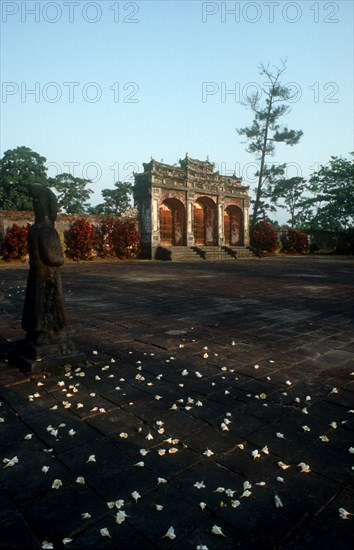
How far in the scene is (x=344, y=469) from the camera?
6.60ft

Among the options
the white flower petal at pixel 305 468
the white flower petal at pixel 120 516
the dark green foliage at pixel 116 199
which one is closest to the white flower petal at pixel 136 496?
the white flower petal at pixel 120 516

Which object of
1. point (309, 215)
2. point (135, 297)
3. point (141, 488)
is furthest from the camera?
point (309, 215)

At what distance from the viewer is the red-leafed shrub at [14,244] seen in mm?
16594

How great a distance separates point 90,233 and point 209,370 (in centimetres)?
1690

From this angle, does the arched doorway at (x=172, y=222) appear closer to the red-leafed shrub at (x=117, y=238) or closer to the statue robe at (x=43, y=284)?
the red-leafed shrub at (x=117, y=238)

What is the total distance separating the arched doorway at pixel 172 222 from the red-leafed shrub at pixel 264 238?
749 centimetres

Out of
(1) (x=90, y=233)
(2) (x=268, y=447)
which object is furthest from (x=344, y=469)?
(1) (x=90, y=233)

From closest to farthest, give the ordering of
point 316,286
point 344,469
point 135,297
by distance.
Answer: point 344,469 → point 135,297 → point 316,286

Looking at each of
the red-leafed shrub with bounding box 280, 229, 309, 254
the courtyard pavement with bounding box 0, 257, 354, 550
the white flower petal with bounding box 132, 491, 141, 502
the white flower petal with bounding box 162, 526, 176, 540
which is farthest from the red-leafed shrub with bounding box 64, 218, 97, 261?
the white flower petal with bounding box 162, 526, 176, 540

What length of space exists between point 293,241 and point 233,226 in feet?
18.8

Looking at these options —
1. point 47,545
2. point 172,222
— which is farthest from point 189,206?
point 47,545


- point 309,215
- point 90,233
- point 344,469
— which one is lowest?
point 344,469

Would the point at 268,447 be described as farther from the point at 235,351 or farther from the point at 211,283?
the point at 211,283

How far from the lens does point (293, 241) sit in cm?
2922
